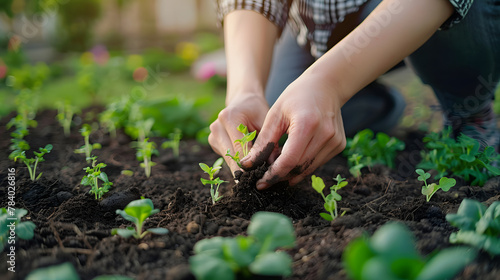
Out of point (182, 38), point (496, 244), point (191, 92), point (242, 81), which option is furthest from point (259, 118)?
A: point (182, 38)

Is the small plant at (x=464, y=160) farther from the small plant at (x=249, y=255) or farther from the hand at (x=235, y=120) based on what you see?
the small plant at (x=249, y=255)

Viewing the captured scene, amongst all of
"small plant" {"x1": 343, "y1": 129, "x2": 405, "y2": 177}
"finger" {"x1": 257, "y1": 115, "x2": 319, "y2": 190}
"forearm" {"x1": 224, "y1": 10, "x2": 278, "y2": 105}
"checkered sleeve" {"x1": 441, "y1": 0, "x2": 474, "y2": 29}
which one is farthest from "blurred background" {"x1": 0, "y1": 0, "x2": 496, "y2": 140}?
"finger" {"x1": 257, "y1": 115, "x2": 319, "y2": 190}

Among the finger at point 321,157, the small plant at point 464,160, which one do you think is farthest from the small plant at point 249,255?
the small plant at point 464,160

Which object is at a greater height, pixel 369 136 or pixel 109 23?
pixel 109 23

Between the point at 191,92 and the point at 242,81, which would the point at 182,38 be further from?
the point at 242,81

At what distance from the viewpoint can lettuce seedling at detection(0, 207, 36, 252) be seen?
3.23ft

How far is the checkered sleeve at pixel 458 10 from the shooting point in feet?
4.64

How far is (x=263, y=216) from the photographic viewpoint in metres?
0.80

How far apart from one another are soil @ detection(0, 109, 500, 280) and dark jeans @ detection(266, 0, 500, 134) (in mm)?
335

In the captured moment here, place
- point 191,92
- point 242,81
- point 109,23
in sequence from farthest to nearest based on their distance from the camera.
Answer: point 109,23, point 191,92, point 242,81

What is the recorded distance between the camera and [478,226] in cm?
94

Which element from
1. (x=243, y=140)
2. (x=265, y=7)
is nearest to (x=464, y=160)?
(x=243, y=140)

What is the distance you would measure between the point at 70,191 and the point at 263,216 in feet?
2.97

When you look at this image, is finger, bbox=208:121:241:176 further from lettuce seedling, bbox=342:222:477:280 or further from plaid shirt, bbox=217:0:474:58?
lettuce seedling, bbox=342:222:477:280
